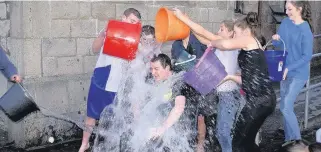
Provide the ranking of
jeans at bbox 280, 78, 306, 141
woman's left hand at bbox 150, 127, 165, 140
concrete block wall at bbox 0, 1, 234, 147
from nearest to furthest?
woman's left hand at bbox 150, 127, 165, 140 → jeans at bbox 280, 78, 306, 141 → concrete block wall at bbox 0, 1, 234, 147

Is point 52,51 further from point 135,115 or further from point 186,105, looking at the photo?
point 186,105

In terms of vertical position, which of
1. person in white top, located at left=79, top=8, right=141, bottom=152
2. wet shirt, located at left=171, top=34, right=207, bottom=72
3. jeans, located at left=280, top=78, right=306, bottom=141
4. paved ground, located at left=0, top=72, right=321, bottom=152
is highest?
wet shirt, located at left=171, top=34, right=207, bottom=72

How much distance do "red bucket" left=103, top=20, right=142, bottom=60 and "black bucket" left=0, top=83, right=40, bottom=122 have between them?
824mm

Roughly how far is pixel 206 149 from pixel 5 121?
7.28ft

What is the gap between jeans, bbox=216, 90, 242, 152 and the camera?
4473mm

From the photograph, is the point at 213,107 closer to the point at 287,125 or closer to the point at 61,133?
the point at 287,125

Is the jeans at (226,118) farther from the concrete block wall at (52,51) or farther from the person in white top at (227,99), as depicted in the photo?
the concrete block wall at (52,51)

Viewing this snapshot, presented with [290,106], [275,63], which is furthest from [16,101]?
[290,106]

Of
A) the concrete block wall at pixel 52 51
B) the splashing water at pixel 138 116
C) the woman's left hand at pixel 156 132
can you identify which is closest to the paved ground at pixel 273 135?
the concrete block wall at pixel 52 51

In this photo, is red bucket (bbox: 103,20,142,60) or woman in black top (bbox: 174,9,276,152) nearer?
woman in black top (bbox: 174,9,276,152)

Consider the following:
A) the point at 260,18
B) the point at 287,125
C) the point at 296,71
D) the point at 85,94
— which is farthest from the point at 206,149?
Answer: the point at 260,18

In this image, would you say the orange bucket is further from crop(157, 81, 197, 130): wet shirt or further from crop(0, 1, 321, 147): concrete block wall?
crop(0, 1, 321, 147): concrete block wall

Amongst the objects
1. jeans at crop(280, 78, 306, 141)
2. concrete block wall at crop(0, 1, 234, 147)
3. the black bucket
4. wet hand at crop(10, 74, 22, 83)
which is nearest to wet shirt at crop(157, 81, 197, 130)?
jeans at crop(280, 78, 306, 141)

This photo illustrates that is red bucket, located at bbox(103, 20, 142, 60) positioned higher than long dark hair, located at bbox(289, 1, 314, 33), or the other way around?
long dark hair, located at bbox(289, 1, 314, 33)
